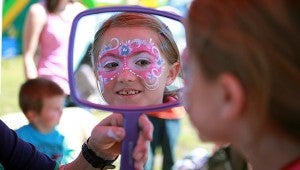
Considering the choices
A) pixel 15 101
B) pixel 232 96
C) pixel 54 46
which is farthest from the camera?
pixel 15 101

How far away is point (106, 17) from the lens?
0.94m

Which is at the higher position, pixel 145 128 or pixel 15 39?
pixel 145 128

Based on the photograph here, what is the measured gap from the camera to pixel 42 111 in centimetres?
267

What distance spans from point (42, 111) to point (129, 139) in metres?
1.85

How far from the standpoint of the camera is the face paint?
0.89 m

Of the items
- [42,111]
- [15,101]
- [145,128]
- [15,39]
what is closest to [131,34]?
[145,128]

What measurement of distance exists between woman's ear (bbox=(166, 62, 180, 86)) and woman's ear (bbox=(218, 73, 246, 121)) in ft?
0.80

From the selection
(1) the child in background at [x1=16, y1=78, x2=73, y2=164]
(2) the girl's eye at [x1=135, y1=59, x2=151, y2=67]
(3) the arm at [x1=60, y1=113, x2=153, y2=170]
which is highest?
(2) the girl's eye at [x1=135, y1=59, x2=151, y2=67]

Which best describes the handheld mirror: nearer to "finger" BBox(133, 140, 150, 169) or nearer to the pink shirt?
"finger" BBox(133, 140, 150, 169)

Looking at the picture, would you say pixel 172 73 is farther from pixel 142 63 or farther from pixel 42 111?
pixel 42 111

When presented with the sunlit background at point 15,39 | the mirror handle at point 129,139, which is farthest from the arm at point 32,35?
the mirror handle at point 129,139

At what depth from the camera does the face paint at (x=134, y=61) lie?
890mm

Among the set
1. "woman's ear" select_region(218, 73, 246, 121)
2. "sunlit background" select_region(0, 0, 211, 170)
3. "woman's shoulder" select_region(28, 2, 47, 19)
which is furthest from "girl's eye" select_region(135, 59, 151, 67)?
"sunlit background" select_region(0, 0, 211, 170)

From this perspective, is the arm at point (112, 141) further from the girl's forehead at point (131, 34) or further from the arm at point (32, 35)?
the arm at point (32, 35)
